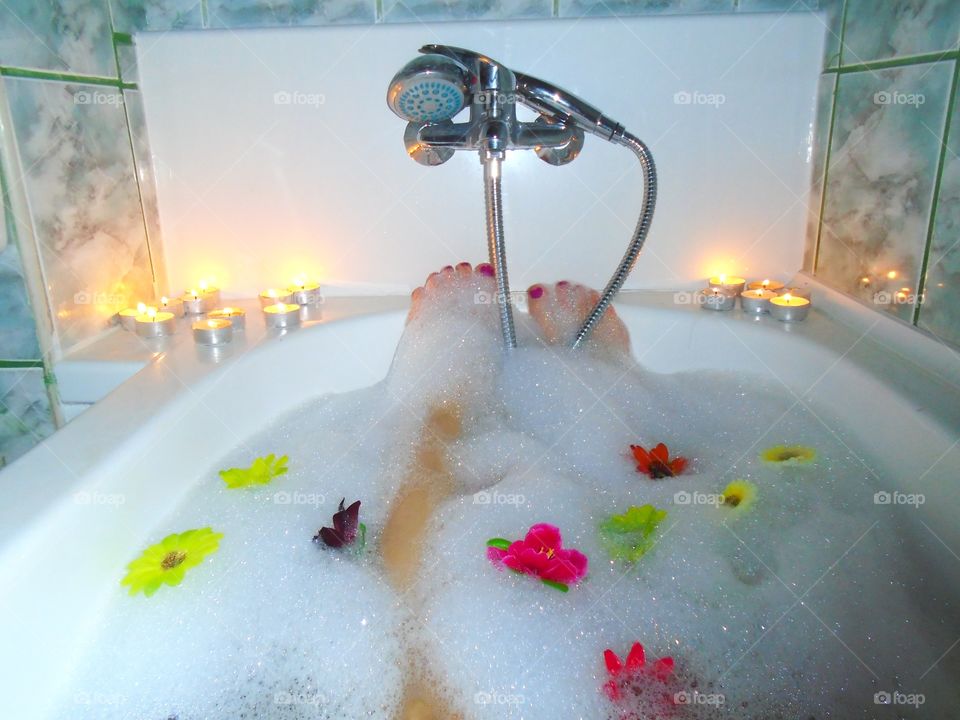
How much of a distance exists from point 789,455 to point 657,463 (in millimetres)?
183

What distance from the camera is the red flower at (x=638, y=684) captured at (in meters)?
0.63

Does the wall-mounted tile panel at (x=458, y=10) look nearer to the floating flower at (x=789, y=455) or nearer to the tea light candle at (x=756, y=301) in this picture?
the tea light candle at (x=756, y=301)

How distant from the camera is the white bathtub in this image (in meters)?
0.62

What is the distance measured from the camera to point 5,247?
3.19 feet

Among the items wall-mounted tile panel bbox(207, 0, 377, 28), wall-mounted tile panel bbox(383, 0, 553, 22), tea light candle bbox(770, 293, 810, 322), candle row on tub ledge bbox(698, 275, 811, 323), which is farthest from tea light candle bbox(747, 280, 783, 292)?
wall-mounted tile panel bbox(207, 0, 377, 28)

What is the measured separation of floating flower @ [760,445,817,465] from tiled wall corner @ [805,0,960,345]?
0.25 metres

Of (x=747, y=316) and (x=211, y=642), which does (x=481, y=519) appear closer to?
(x=211, y=642)

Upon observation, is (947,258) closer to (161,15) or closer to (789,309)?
(789,309)

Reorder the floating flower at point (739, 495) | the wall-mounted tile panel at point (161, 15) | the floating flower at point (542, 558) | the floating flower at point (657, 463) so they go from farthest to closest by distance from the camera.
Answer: the wall-mounted tile panel at point (161, 15) < the floating flower at point (657, 463) < the floating flower at point (739, 495) < the floating flower at point (542, 558)

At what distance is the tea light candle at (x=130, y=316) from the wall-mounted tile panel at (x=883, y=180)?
130 centimetres

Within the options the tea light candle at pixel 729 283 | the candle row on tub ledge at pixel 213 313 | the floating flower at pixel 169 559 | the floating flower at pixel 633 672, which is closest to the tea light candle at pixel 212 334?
the candle row on tub ledge at pixel 213 313

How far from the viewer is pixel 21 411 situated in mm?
1066

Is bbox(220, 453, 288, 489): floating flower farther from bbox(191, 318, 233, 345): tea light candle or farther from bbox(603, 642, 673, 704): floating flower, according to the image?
bbox(603, 642, 673, 704): floating flower

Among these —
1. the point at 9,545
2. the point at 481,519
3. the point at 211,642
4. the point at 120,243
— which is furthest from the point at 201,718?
the point at 120,243
